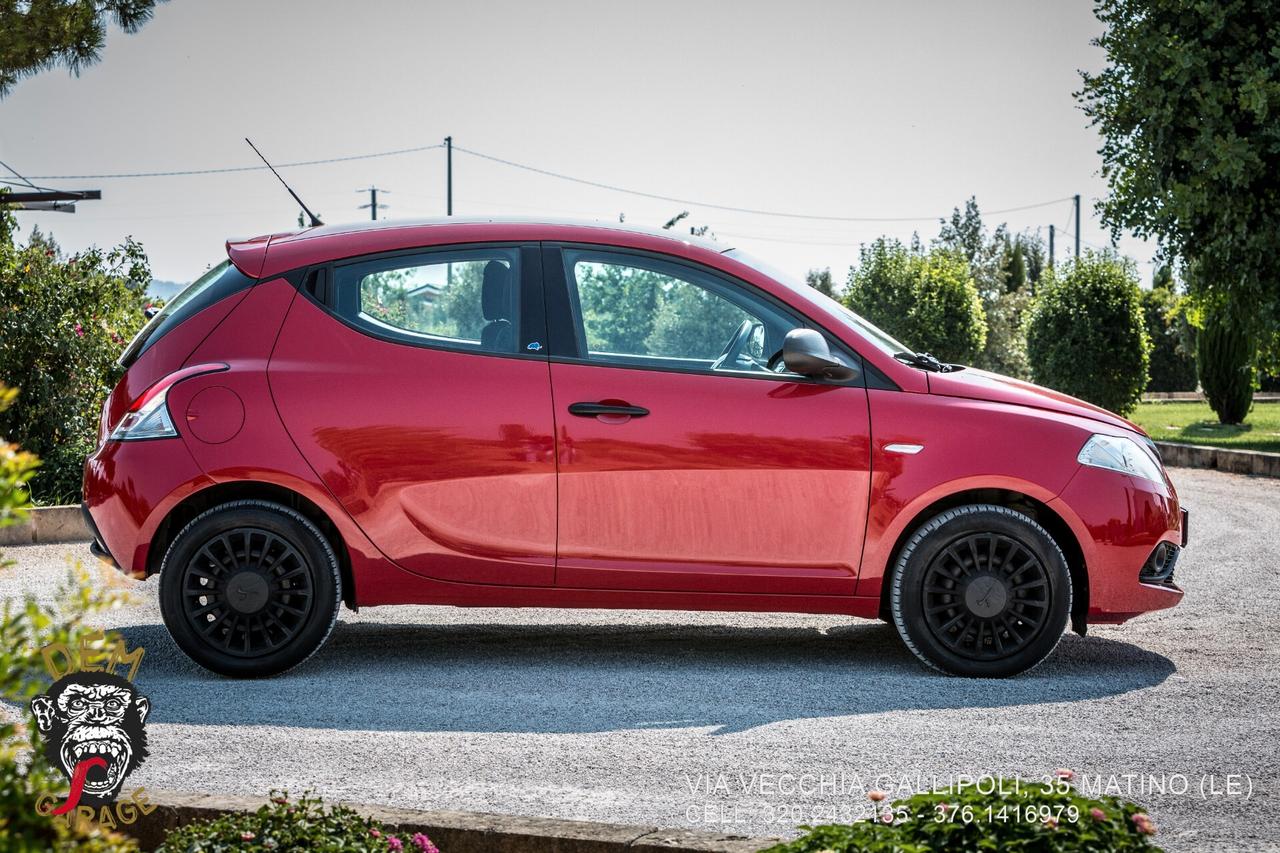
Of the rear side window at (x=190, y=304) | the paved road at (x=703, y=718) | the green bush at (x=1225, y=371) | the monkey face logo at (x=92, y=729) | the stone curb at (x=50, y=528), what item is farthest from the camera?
the green bush at (x=1225, y=371)

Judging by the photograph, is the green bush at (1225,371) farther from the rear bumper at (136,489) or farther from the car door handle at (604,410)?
the rear bumper at (136,489)

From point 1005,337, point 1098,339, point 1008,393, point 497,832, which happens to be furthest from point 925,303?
point 497,832

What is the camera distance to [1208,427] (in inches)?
983

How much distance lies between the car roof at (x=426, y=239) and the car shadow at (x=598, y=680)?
1.83m

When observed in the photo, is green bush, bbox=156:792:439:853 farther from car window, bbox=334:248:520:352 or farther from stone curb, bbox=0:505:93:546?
stone curb, bbox=0:505:93:546

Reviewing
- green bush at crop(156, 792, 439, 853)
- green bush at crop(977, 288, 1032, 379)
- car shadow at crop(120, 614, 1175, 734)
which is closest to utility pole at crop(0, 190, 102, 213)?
car shadow at crop(120, 614, 1175, 734)

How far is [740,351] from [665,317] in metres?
0.36

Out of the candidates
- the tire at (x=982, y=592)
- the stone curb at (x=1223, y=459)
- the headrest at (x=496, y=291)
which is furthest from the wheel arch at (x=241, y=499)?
the stone curb at (x=1223, y=459)

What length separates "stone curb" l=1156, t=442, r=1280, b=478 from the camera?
1646 cm

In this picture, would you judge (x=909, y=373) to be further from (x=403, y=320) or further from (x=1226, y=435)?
(x=1226, y=435)

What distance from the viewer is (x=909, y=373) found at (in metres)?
5.76

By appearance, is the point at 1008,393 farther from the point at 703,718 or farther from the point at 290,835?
the point at 290,835

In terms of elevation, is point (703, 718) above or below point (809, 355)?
below

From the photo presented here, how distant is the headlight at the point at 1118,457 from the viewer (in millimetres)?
5723
